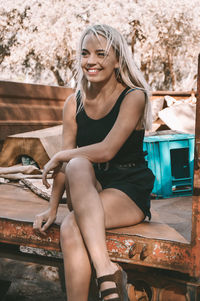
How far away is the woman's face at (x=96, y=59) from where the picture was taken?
2.16 m

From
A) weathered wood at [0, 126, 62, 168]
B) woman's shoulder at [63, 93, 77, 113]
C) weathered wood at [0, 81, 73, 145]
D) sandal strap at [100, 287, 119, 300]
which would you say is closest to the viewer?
sandal strap at [100, 287, 119, 300]

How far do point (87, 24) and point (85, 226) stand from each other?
17404 millimetres

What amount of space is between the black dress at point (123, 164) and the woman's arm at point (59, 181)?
7 centimetres

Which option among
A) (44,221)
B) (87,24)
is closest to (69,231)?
(44,221)

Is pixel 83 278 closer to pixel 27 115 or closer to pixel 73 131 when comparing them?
pixel 73 131

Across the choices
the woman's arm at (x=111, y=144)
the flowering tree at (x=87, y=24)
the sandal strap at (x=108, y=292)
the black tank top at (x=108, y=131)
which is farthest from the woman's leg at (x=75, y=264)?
the flowering tree at (x=87, y=24)

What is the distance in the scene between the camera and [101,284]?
171 cm

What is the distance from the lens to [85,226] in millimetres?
1786

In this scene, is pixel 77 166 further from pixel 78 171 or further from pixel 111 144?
pixel 111 144

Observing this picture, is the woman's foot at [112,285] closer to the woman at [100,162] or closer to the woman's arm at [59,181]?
the woman at [100,162]

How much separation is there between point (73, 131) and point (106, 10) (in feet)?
52.3

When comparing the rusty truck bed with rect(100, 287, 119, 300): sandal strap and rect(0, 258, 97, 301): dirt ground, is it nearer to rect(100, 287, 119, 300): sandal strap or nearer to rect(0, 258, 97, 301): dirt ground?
rect(100, 287, 119, 300): sandal strap

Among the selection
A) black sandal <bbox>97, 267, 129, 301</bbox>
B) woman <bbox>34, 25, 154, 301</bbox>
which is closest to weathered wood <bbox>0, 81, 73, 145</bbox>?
woman <bbox>34, 25, 154, 301</bbox>

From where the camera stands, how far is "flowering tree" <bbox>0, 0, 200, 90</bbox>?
54.7ft
